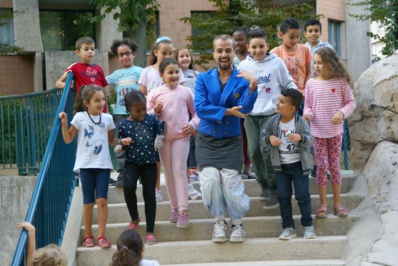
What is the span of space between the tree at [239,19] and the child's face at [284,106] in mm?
12128

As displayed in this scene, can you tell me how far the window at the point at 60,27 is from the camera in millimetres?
22906

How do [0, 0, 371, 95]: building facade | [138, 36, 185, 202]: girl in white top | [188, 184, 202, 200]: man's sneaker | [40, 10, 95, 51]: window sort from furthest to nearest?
[40, 10, 95, 51]: window < [0, 0, 371, 95]: building facade < [138, 36, 185, 202]: girl in white top < [188, 184, 202, 200]: man's sneaker

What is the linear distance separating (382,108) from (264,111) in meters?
1.27

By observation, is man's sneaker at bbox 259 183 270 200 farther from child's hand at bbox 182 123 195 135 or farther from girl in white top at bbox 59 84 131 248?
girl in white top at bbox 59 84 131 248

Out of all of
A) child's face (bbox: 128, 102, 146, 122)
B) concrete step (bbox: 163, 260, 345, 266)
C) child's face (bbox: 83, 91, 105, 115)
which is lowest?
concrete step (bbox: 163, 260, 345, 266)

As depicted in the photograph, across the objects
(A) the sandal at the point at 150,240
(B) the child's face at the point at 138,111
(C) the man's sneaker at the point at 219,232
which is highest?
(B) the child's face at the point at 138,111

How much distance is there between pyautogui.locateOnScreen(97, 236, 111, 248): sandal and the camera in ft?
21.9

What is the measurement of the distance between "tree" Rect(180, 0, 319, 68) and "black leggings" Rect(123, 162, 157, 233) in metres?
12.4

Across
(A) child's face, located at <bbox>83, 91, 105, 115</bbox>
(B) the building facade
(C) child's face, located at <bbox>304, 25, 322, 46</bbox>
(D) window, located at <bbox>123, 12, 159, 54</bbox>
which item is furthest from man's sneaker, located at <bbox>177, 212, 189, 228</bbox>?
(D) window, located at <bbox>123, 12, 159, 54</bbox>

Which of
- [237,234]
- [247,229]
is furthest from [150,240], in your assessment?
[247,229]

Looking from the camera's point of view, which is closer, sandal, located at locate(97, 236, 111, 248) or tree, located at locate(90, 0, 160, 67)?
sandal, located at locate(97, 236, 111, 248)

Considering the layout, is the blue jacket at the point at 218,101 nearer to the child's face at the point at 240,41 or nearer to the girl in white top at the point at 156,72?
the girl in white top at the point at 156,72

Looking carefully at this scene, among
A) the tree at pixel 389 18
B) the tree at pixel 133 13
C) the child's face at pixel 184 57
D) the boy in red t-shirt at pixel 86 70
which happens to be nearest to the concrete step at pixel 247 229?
the boy in red t-shirt at pixel 86 70

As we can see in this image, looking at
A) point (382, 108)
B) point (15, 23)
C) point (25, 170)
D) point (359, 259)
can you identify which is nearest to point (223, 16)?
point (15, 23)
